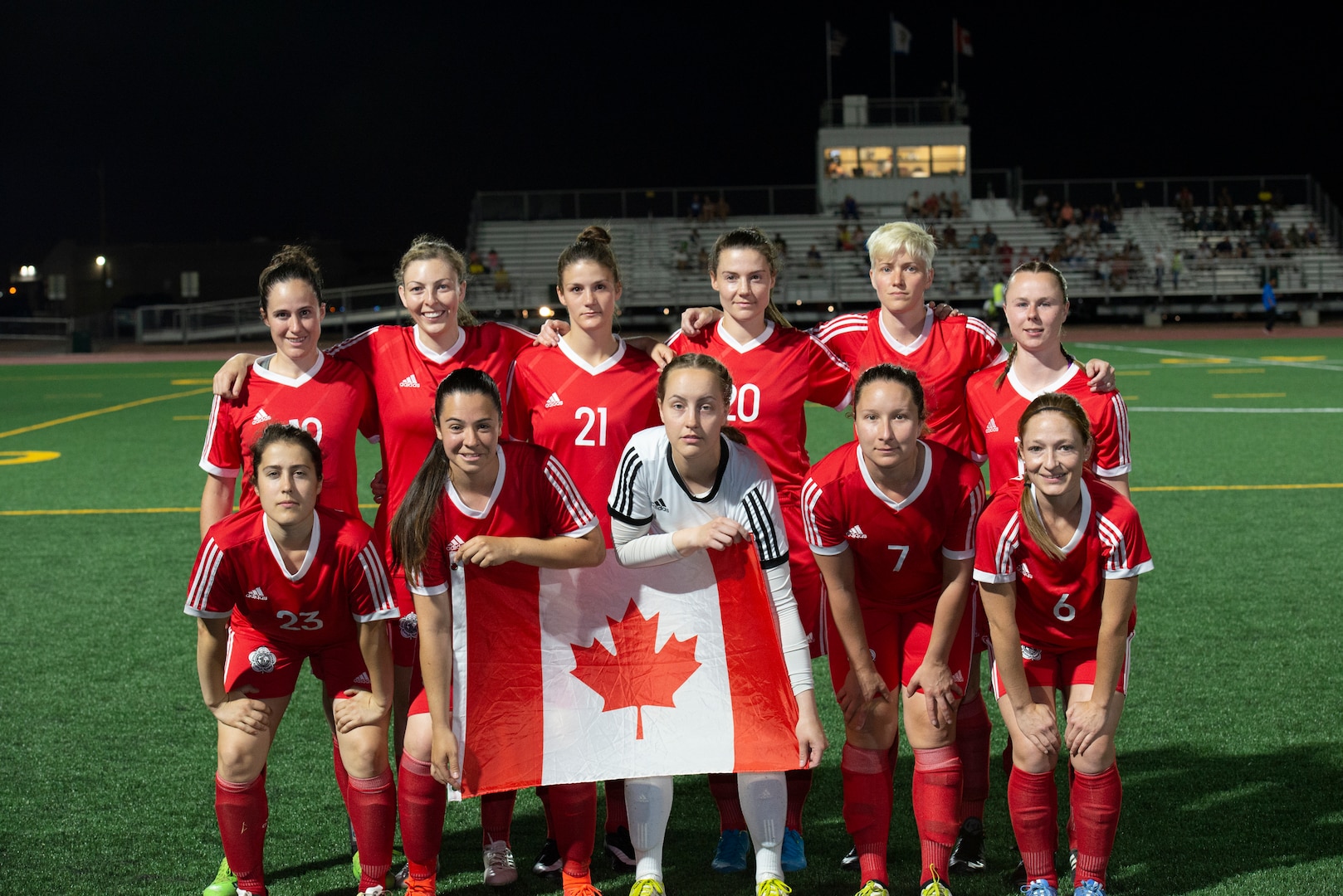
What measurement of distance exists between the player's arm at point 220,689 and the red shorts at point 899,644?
164cm

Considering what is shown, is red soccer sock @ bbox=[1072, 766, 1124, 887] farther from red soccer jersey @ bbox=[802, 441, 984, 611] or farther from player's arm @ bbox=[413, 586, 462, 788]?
player's arm @ bbox=[413, 586, 462, 788]

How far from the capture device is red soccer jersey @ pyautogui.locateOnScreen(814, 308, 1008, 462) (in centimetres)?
418

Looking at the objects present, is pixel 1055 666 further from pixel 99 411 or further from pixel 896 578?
pixel 99 411

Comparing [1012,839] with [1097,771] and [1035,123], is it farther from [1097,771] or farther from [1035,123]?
[1035,123]

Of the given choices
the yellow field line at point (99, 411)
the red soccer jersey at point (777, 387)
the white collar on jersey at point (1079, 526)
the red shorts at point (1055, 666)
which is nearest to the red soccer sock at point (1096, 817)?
the red shorts at point (1055, 666)

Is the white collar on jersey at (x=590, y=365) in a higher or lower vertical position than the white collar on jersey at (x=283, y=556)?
higher

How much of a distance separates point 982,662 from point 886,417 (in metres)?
2.88

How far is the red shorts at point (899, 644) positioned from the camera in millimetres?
3639

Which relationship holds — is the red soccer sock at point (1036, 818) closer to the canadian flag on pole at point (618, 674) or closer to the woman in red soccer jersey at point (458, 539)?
the canadian flag on pole at point (618, 674)

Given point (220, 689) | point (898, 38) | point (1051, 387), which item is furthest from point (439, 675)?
point (898, 38)

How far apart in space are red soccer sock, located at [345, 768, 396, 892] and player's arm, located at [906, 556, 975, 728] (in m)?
1.50

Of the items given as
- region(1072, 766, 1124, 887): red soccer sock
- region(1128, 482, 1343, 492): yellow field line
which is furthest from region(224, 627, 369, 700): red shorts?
region(1128, 482, 1343, 492): yellow field line

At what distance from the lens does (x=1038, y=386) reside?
3.87 meters

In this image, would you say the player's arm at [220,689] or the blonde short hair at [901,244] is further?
the blonde short hair at [901,244]
